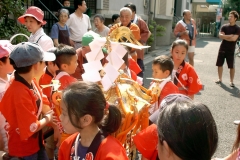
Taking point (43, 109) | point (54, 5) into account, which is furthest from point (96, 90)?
point (54, 5)

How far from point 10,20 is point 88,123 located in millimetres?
4378

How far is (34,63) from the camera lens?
2.17 metres

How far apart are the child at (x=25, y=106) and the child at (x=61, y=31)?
10.2ft

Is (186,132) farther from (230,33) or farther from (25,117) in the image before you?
(230,33)

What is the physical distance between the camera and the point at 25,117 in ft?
6.68

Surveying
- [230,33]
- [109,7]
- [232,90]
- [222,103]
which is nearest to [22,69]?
[222,103]

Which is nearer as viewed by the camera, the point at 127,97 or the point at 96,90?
the point at 96,90

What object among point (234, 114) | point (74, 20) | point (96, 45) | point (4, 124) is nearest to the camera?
point (4, 124)

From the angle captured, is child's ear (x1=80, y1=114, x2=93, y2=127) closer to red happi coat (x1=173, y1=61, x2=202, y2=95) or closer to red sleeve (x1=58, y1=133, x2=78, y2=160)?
red sleeve (x1=58, y1=133, x2=78, y2=160)

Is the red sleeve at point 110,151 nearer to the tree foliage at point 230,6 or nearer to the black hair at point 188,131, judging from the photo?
the black hair at point 188,131

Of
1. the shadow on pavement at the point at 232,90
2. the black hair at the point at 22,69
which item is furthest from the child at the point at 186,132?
the shadow on pavement at the point at 232,90

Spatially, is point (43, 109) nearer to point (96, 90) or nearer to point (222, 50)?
point (96, 90)

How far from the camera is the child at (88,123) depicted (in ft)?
5.26

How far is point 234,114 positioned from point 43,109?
398 cm
